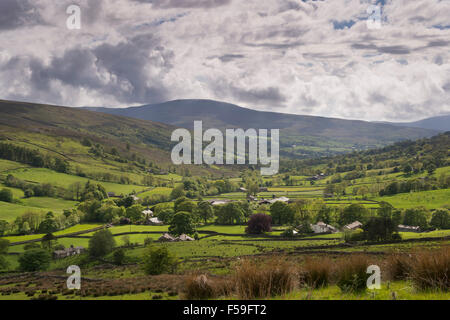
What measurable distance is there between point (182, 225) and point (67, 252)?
24.1 meters

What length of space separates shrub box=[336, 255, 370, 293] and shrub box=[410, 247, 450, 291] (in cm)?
140

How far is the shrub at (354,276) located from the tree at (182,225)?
222 feet

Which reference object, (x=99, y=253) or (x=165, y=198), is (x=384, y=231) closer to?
(x=99, y=253)

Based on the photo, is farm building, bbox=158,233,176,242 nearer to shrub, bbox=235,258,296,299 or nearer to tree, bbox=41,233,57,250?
tree, bbox=41,233,57,250

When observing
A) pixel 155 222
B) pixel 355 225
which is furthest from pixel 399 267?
pixel 155 222

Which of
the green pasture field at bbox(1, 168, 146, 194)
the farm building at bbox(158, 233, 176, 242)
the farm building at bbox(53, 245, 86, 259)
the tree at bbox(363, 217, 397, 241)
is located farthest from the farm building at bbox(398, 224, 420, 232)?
the green pasture field at bbox(1, 168, 146, 194)

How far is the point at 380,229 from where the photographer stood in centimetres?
5878

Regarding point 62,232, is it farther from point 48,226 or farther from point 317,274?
point 317,274

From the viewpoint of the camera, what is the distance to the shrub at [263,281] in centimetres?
998

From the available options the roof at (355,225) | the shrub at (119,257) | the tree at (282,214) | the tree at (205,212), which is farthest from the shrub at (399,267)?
the tree at (205,212)

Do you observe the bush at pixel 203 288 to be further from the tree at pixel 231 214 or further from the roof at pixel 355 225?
the tree at pixel 231 214
